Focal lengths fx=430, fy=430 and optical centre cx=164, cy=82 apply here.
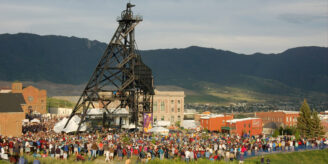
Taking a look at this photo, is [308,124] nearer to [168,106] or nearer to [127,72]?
[168,106]

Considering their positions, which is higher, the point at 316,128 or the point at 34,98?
the point at 34,98

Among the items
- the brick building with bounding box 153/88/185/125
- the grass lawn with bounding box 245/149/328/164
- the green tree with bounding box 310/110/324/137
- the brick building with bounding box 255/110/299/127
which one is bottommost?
the grass lawn with bounding box 245/149/328/164

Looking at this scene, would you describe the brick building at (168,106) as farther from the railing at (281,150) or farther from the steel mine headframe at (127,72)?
the railing at (281,150)

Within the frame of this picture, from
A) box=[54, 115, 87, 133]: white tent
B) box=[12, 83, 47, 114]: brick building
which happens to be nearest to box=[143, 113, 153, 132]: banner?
box=[54, 115, 87, 133]: white tent

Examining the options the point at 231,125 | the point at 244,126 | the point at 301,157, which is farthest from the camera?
the point at 244,126

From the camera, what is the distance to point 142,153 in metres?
35.2

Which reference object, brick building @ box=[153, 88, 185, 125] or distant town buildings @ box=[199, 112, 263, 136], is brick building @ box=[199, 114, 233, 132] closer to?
distant town buildings @ box=[199, 112, 263, 136]

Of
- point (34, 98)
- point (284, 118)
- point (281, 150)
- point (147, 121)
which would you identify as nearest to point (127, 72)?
point (147, 121)

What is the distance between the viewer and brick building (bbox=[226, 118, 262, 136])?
73188 millimetres

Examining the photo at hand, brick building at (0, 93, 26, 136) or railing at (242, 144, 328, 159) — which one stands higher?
brick building at (0, 93, 26, 136)

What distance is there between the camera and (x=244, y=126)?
7619 cm

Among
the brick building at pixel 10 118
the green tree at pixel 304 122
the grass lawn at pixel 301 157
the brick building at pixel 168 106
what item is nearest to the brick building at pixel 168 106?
the brick building at pixel 168 106

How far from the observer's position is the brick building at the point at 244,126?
7319 cm

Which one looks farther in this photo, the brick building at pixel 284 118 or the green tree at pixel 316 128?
the brick building at pixel 284 118
